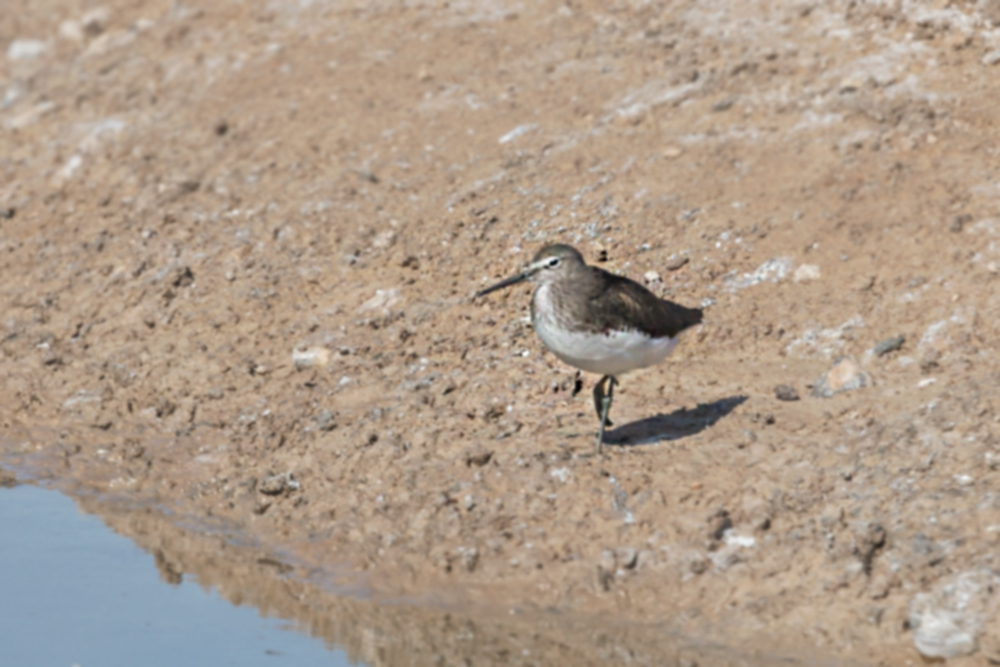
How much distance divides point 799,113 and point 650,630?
575 centimetres

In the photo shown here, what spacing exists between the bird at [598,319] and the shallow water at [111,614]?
7.68 feet

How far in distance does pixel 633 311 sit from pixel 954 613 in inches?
104

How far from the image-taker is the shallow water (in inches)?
268

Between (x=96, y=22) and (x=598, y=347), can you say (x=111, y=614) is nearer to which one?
(x=598, y=347)

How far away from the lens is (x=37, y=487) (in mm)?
9281

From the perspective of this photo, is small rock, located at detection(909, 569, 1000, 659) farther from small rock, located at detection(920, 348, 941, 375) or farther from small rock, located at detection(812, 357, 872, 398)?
small rock, located at detection(920, 348, 941, 375)

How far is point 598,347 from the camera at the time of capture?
26.0ft

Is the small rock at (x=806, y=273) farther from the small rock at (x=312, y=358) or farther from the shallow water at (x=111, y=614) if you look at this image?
the shallow water at (x=111, y=614)

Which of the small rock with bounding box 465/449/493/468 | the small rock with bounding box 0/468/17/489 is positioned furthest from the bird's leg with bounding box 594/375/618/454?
the small rock with bounding box 0/468/17/489

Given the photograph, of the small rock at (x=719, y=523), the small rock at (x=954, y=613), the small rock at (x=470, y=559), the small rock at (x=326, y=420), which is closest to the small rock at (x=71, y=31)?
the small rock at (x=326, y=420)

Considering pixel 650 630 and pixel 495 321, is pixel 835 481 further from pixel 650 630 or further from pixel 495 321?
pixel 495 321

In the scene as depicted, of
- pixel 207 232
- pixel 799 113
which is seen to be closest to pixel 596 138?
pixel 799 113

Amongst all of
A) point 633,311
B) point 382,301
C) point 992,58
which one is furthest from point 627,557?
point 992,58

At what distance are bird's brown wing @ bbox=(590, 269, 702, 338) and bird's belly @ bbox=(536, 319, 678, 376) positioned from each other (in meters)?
0.06
